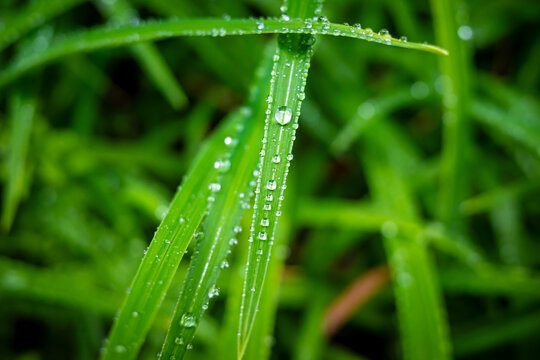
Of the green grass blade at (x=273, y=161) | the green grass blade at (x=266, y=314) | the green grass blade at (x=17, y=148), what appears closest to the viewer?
the green grass blade at (x=273, y=161)

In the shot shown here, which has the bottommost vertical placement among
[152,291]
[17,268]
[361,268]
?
[152,291]

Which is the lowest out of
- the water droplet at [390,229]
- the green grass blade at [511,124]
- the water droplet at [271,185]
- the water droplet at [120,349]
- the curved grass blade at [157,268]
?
the water droplet at [120,349]

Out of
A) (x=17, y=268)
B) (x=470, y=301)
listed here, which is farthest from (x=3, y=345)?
(x=470, y=301)

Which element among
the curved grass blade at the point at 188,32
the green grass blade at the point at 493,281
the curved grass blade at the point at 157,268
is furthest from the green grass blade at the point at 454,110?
the curved grass blade at the point at 157,268

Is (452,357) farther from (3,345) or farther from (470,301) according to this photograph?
(3,345)

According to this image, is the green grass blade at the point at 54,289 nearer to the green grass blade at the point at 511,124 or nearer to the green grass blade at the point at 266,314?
the green grass blade at the point at 266,314

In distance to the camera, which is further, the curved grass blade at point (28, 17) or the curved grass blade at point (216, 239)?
the curved grass blade at point (28, 17)

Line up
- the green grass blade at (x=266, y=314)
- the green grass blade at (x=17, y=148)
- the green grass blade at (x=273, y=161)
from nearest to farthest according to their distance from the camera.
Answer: the green grass blade at (x=273, y=161) < the green grass blade at (x=266, y=314) < the green grass blade at (x=17, y=148)

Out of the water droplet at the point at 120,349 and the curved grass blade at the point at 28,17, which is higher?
the curved grass blade at the point at 28,17
